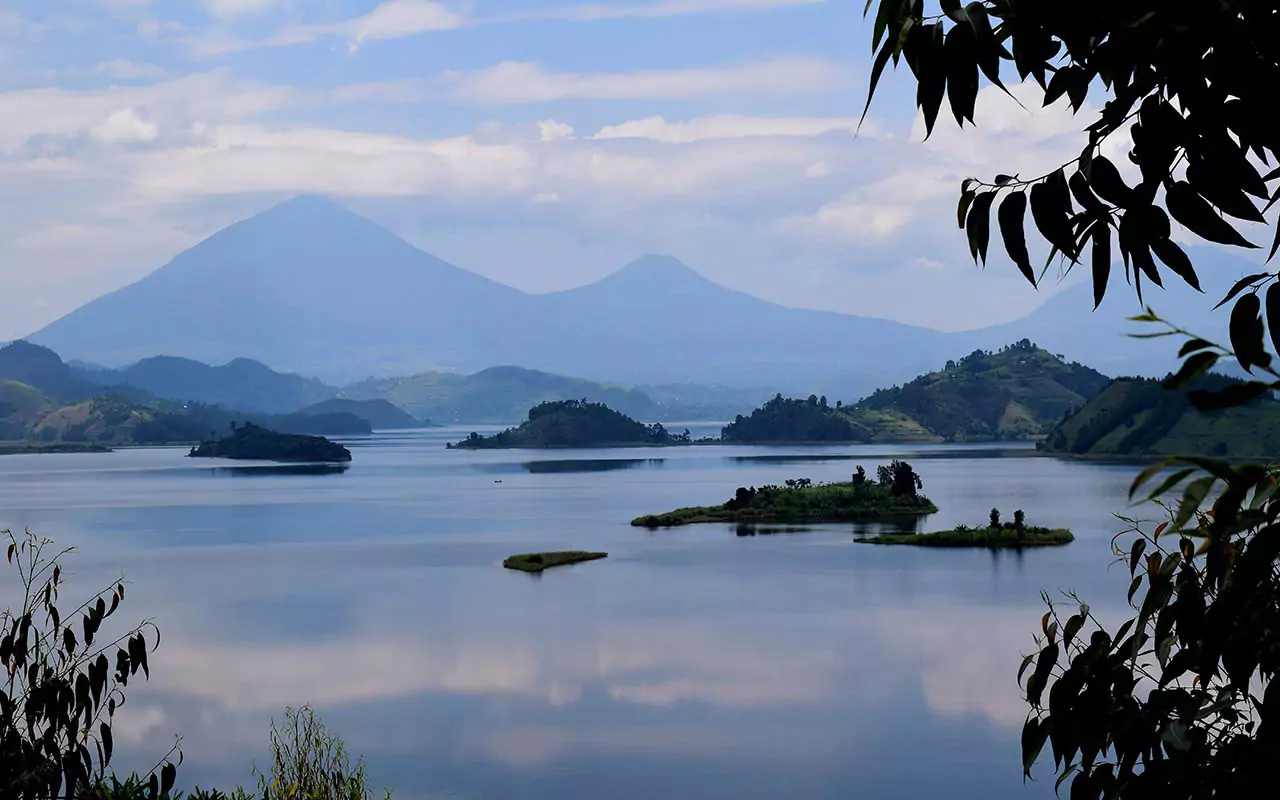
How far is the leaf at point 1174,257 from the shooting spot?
3.97 m

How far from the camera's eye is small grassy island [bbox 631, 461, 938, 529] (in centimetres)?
8431

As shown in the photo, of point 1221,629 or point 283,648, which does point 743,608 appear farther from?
point 1221,629

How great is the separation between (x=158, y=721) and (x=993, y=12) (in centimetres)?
3336

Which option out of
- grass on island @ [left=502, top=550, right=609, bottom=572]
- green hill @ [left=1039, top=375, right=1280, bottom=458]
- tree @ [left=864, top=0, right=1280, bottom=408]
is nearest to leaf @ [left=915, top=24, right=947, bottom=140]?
tree @ [left=864, top=0, right=1280, bottom=408]

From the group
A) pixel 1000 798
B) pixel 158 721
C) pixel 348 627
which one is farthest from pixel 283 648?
pixel 1000 798

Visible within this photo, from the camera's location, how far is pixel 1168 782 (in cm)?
443

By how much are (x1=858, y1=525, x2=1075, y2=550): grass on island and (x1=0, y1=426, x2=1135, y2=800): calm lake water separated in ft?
3.36

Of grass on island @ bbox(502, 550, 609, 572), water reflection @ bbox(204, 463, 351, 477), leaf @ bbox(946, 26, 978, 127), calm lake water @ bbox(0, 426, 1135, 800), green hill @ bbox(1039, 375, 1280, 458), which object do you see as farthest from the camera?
water reflection @ bbox(204, 463, 351, 477)

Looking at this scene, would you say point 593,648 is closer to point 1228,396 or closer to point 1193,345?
point 1193,345

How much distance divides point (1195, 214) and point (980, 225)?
0.63 m

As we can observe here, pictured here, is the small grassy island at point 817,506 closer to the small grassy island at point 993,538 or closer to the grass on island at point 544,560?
the small grassy island at point 993,538

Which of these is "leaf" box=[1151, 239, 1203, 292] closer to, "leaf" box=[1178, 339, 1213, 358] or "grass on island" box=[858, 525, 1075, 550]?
"leaf" box=[1178, 339, 1213, 358]

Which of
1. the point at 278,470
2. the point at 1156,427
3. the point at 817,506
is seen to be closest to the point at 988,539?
the point at 817,506

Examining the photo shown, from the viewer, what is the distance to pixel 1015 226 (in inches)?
162
